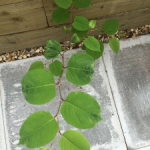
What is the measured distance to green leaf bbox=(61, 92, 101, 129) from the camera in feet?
2.71

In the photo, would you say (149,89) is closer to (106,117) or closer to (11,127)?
(106,117)

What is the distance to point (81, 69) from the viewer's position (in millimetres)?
885

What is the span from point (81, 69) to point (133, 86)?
60 cm

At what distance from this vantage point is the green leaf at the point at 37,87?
2.73ft

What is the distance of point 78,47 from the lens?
1.47 m

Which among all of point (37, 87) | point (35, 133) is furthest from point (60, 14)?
point (35, 133)

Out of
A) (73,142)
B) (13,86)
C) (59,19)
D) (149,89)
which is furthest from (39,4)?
(149,89)

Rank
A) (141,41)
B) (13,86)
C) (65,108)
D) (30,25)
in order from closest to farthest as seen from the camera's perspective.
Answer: (65,108) → (30,25) → (13,86) → (141,41)

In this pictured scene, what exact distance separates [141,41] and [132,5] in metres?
0.26

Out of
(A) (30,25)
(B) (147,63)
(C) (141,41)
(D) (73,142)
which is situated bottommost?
(D) (73,142)

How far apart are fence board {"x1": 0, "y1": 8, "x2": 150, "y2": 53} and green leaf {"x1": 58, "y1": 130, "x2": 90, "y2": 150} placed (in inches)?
26.4

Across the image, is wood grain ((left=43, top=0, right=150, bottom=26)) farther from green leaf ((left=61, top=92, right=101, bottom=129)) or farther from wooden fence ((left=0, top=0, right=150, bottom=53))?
green leaf ((left=61, top=92, right=101, bottom=129))

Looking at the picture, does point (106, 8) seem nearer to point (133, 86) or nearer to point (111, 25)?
point (111, 25)

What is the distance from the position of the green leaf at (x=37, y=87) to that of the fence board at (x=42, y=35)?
1.81 feet
